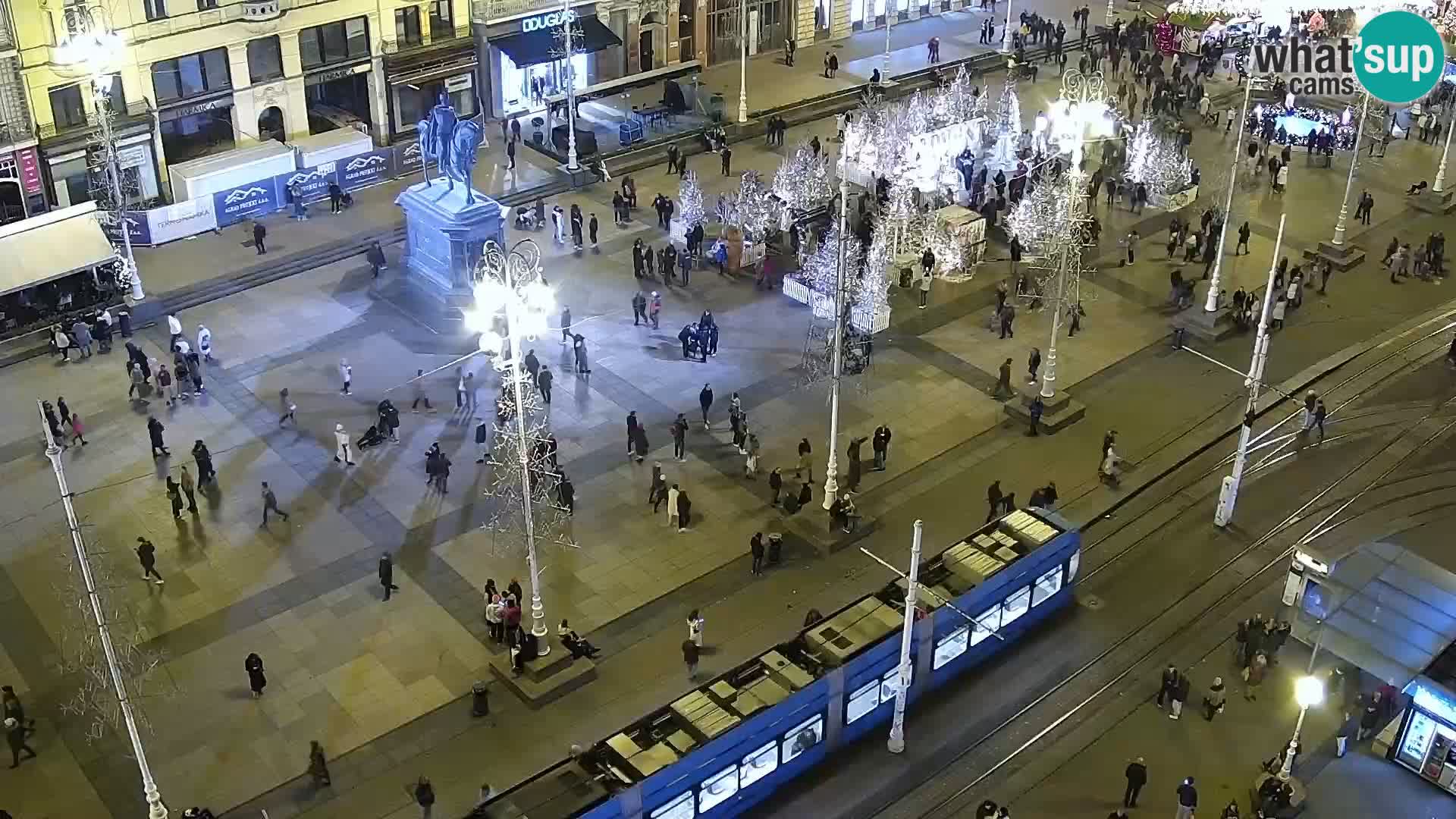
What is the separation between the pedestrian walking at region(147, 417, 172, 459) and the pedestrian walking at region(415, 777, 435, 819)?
1388 cm

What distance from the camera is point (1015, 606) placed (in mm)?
30797

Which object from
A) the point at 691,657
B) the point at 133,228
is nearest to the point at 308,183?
the point at 133,228

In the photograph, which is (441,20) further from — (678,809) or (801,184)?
(678,809)

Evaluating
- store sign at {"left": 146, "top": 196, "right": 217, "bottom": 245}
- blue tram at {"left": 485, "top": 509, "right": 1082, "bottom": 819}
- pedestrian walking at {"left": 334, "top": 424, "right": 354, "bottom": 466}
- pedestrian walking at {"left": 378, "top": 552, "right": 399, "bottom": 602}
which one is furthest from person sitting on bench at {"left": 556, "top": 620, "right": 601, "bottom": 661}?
store sign at {"left": 146, "top": 196, "right": 217, "bottom": 245}

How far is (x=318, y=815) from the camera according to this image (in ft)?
89.1

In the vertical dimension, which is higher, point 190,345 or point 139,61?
point 139,61

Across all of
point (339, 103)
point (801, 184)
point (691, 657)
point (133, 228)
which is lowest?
point (691, 657)

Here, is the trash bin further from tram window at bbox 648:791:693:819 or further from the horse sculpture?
the horse sculpture

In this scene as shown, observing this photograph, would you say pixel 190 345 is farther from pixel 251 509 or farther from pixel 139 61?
pixel 139 61

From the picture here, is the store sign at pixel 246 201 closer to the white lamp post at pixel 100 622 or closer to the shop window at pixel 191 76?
the shop window at pixel 191 76

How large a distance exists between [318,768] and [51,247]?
23.5 meters

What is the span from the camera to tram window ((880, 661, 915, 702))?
28.5m

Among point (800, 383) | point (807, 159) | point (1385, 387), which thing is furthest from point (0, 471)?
point (1385, 387)

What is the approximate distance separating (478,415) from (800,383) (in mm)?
8852
